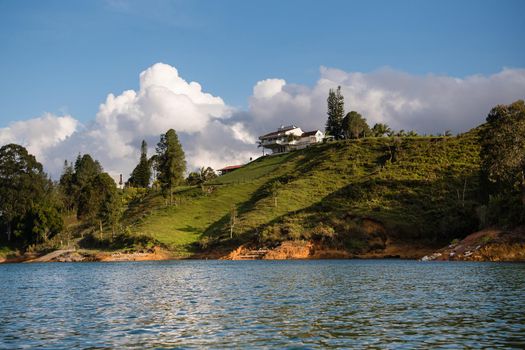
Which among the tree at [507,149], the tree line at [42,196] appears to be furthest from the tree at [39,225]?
the tree at [507,149]

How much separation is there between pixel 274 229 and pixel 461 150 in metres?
62.3

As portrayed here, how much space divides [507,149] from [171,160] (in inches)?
3182

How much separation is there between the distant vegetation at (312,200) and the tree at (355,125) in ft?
27.1

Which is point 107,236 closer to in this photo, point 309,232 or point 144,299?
point 309,232

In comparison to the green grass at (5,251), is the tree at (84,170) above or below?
above

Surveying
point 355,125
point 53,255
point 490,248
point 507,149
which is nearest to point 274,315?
point 490,248

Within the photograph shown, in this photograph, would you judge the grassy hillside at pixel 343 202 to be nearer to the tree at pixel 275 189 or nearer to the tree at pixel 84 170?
the tree at pixel 275 189

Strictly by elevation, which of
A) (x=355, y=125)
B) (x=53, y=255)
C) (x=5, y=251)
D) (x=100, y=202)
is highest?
(x=355, y=125)

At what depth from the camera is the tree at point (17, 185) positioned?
450ft

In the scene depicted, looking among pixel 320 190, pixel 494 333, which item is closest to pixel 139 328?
pixel 494 333

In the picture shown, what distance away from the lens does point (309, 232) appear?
10806 centimetres

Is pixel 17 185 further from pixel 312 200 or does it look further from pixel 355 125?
pixel 355 125

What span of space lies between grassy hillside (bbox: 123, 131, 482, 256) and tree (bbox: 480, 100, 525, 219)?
7761 millimetres

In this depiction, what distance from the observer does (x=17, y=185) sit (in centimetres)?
14062
